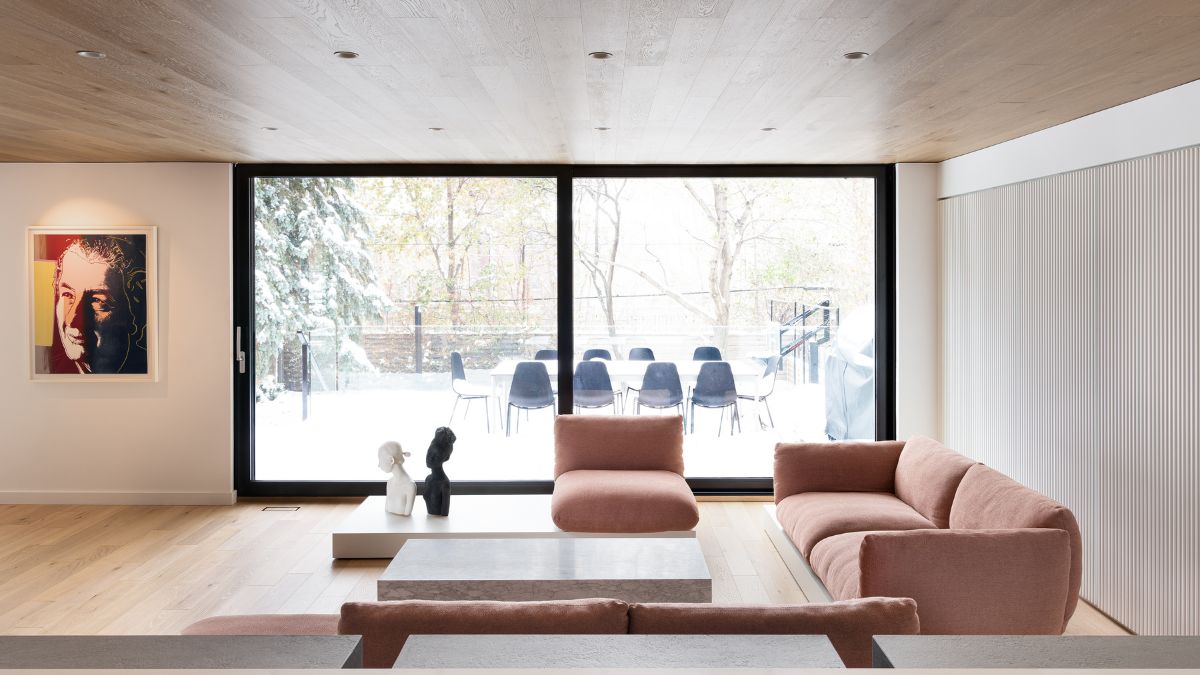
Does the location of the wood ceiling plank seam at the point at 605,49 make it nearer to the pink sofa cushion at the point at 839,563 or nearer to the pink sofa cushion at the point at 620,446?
the pink sofa cushion at the point at 839,563

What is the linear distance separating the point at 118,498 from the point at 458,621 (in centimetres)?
514

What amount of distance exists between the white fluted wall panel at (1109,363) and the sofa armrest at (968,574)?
0.80m

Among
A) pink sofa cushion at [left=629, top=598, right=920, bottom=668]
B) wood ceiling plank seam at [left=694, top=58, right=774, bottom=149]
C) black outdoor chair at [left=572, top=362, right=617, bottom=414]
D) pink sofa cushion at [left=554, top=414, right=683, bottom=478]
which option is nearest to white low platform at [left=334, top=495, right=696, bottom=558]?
pink sofa cushion at [left=554, top=414, right=683, bottom=478]

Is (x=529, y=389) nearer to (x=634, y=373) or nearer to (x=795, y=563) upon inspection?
(x=634, y=373)

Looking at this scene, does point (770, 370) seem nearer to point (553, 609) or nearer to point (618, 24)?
point (618, 24)

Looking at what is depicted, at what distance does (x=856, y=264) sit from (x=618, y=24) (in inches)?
158

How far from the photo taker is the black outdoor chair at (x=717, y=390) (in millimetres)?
6441

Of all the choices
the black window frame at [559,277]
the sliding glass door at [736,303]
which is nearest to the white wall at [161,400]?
the black window frame at [559,277]

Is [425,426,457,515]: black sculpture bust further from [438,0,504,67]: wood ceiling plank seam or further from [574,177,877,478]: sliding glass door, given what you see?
[438,0,504,67]: wood ceiling plank seam

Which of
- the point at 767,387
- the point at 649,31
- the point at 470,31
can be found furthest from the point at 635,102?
the point at 767,387

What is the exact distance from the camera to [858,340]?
639 cm

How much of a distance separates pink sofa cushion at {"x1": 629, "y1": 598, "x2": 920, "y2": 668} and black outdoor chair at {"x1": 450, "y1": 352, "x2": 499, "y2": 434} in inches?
173

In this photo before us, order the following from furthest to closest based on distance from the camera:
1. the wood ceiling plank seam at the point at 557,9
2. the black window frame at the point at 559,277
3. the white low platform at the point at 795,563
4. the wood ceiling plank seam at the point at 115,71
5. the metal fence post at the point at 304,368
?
1. the metal fence post at the point at 304,368
2. the black window frame at the point at 559,277
3. the white low platform at the point at 795,563
4. the wood ceiling plank seam at the point at 115,71
5. the wood ceiling plank seam at the point at 557,9

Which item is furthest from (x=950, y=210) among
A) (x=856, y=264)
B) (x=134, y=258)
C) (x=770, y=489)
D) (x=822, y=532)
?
(x=134, y=258)
